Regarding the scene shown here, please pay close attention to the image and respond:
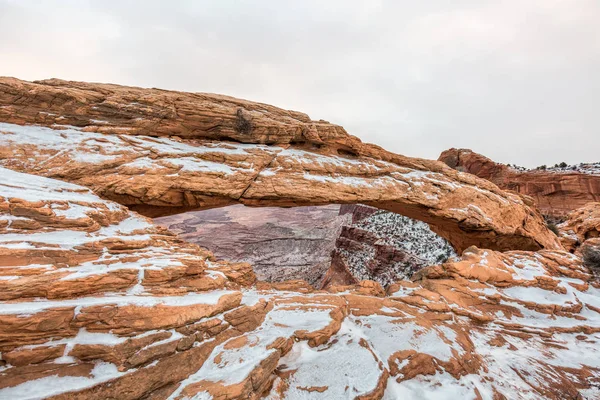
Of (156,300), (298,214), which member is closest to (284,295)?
(156,300)

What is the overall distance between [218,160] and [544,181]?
113 feet

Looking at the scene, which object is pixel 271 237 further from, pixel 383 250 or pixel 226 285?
pixel 226 285

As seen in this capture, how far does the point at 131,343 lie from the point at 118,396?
658 millimetres

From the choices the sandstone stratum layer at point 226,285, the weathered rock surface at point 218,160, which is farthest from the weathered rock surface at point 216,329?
the weathered rock surface at point 218,160

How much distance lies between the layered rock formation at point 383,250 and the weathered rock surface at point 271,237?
143 inches

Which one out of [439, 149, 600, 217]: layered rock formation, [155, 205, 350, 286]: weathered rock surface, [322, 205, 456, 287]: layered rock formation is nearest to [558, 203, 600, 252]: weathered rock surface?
[322, 205, 456, 287]: layered rock formation

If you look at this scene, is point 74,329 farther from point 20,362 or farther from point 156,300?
point 156,300

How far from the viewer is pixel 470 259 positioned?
8992 millimetres

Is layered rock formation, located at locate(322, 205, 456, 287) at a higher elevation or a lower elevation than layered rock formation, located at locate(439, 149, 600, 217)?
lower

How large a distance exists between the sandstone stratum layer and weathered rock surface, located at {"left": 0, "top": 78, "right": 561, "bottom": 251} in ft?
0.22

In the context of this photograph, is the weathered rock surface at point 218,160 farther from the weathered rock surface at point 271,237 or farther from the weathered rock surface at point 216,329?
the weathered rock surface at point 271,237

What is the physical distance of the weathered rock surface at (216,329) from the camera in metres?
3.37

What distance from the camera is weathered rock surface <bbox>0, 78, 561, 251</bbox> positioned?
8.59 m

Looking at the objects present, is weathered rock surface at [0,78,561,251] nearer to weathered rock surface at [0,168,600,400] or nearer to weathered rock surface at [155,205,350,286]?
weathered rock surface at [0,168,600,400]
